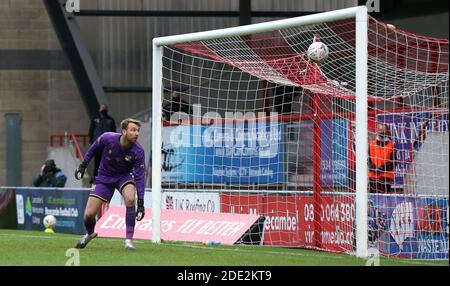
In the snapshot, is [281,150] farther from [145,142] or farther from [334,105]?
[145,142]

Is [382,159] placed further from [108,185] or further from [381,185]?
[108,185]

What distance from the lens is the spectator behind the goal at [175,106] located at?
18391 mm

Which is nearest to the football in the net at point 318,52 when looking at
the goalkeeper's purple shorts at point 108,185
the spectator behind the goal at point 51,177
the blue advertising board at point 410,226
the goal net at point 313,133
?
the goal net at point 313,133

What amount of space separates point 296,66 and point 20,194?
987 centimetres

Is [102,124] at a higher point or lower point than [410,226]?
higher

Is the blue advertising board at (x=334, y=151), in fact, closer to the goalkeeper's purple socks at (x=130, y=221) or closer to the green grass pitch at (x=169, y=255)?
the green grass pitch at (x=169, y=255)

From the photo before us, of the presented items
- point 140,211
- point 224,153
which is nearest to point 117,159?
point 140,211

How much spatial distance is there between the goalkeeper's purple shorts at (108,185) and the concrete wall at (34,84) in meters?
17.7

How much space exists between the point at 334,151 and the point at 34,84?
1749 centimetres

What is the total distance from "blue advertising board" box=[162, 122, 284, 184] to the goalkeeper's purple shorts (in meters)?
3.73

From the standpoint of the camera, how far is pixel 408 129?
15773mm

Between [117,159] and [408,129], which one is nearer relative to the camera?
[117,159]

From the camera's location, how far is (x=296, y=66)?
658 inches
